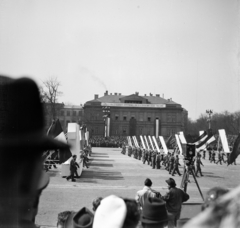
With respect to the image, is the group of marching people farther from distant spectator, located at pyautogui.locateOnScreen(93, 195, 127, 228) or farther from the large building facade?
the large building facade

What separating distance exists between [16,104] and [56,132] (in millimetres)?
9709

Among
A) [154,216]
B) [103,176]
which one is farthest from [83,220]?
[103,176]

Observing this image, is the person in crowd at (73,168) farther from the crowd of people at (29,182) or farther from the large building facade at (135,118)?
the large building facade at (135,118)

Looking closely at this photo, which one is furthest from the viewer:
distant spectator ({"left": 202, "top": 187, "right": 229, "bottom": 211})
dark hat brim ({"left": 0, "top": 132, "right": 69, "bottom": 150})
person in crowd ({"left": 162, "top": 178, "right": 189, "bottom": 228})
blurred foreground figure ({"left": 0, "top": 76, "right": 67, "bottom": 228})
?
person in crowd ({"left": 162, "top": 178, "right": 189, "bottom": 228})

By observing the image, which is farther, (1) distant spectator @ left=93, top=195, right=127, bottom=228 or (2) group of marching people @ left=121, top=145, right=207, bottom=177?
(2) group of marching people @ left=121, top=145, right=207, bottom=177

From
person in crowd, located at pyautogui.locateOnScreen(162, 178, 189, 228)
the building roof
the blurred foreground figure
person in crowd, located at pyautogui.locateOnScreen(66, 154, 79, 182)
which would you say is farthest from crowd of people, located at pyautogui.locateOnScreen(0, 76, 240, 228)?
the building roof

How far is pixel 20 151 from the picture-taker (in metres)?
3.86

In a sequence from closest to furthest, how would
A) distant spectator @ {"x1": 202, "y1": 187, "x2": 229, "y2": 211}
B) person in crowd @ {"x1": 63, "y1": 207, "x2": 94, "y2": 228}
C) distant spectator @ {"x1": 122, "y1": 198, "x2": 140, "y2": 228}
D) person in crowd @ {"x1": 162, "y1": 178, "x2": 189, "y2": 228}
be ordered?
distant spectator @ {"x1": 202, "y1": 187, "x2": 229, "y2": 211} → distant spectator @ {"x1": 122, "y1": 198, "x2": 140, "y2": 228} → person in crowd @ {"x1": 63, "y1": 207, "x2": 94, "y2": 228} → person in crowd @ {"x1": 162, "y1": 178, "x2": 189, "y2": 228}

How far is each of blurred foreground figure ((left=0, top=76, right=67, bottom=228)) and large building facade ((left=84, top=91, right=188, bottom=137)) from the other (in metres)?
73.0

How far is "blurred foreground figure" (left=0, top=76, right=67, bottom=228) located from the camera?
10.5 feet

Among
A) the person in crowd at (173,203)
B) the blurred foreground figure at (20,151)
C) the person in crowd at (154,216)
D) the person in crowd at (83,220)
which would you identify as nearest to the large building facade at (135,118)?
the person in crowd at (173,203)

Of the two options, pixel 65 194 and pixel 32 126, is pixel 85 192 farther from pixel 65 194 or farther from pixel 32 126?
pixel 32 126

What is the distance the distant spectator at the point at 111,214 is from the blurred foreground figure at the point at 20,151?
0.89 metres

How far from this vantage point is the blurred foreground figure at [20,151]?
3.19 metres
